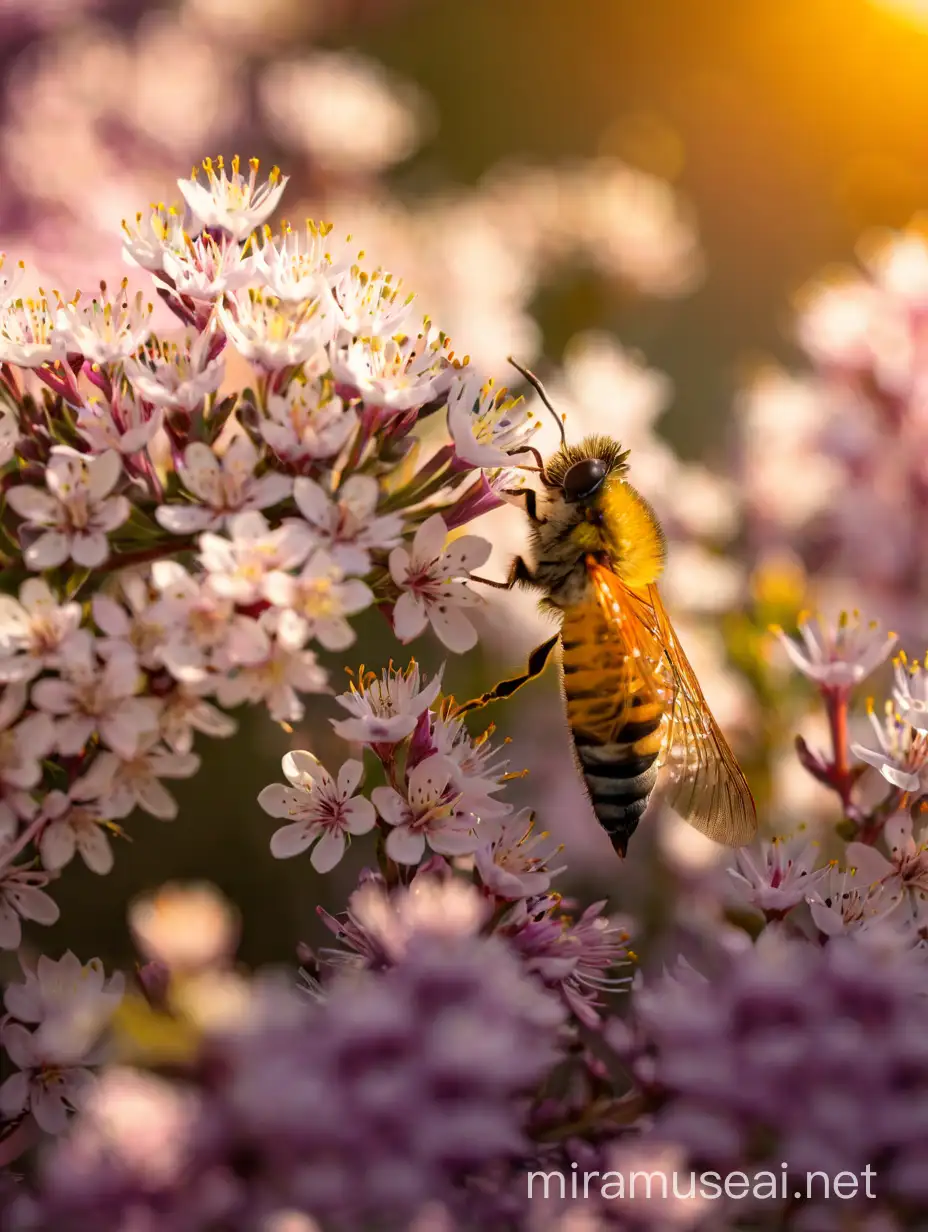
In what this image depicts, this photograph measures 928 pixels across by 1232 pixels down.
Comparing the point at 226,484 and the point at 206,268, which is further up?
the point at 206,268

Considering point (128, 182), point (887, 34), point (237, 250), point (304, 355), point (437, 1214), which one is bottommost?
→ point (437, 1214)

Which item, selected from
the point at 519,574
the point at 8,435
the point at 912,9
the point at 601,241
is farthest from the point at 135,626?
the point at 912,9

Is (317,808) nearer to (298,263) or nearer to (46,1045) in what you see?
(46,1045)

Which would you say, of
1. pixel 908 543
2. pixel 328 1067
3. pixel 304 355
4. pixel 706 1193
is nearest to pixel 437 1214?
pixel 328 1067

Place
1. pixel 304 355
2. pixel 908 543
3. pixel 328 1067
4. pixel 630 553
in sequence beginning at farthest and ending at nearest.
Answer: pixel 908 543, pixel 630 553, pixel 304 355, pixel 328 1067

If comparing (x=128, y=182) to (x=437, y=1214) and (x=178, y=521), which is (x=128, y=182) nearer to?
(x=178, y=521)

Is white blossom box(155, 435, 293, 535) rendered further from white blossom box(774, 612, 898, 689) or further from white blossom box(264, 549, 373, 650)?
white blossom box(774, 612, 898, 689)

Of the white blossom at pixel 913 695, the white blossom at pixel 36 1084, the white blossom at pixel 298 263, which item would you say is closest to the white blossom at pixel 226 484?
the white blossom at pixel 298 263
